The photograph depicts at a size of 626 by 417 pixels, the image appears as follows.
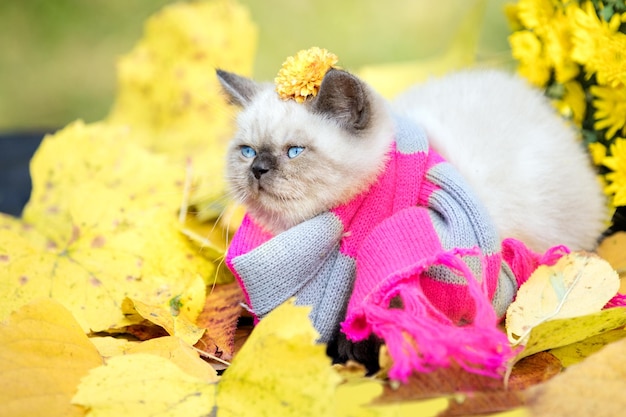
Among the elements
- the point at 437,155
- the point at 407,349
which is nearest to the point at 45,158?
the point at 437,155

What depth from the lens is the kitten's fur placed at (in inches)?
32.0

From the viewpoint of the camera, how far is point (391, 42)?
2.02m

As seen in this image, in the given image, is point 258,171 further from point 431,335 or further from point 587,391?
point 587,391

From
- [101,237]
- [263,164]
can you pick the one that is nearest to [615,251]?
[263,164]

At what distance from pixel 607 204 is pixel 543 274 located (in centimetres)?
30

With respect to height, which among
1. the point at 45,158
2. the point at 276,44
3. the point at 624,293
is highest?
the point at 276,44

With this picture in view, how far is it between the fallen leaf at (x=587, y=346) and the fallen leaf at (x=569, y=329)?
0.04 metres

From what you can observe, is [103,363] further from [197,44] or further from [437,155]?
[197,44]

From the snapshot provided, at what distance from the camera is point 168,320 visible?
0.88 metres

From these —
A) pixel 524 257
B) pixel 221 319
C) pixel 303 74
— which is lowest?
pixel 221 319

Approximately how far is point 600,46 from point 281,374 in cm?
71

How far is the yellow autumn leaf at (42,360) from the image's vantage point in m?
0.69

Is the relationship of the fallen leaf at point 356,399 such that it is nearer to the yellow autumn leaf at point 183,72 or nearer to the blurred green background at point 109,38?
the yellow autumn leaf at point 183,72

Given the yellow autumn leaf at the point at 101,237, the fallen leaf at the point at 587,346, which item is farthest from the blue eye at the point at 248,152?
the fallen leaf at the point at 587,346
